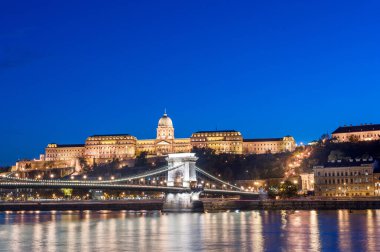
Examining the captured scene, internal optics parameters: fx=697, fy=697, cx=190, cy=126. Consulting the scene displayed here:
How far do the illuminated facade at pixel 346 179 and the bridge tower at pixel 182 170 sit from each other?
76.0 feet

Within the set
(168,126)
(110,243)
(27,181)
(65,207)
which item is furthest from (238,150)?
(110,243)

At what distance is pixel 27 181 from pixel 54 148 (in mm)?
111859

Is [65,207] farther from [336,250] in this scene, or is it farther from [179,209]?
[336,250]

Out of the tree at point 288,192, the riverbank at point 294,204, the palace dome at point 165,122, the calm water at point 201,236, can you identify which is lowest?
the calm water at point 201,236

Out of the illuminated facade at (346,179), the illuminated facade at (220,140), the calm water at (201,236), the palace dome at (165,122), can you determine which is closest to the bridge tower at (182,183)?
the calm water at (201,236)

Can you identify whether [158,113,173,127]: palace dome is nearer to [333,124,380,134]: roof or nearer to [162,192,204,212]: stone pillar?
[333,124,380,134]: roof

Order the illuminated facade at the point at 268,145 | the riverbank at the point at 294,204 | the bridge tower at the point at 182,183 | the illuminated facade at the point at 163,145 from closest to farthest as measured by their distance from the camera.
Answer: the bridge tower at the point at 182,183 < the riverbank at the point at 294,204 < the illuminated facade at the point at 268,145 < the illuminated facade at the point at 163,145

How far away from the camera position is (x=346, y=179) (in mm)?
80875

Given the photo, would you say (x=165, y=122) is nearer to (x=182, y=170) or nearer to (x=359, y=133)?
(x=359, y=133)

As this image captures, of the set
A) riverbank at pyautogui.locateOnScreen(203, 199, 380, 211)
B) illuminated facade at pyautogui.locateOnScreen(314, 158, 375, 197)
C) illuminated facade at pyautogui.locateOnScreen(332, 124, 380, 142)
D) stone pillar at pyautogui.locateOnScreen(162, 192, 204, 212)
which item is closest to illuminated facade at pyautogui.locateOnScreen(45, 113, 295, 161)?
illuminated facade at pyautogui.locateOnScreen(332, 124, 380, 142)

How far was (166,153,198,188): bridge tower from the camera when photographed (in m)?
62.9

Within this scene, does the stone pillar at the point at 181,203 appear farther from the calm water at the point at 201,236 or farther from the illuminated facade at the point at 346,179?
the illuminated facade at the point at 346,179

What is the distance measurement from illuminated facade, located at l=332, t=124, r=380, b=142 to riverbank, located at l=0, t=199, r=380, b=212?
4556 cm

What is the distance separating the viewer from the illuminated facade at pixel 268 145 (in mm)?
142375
